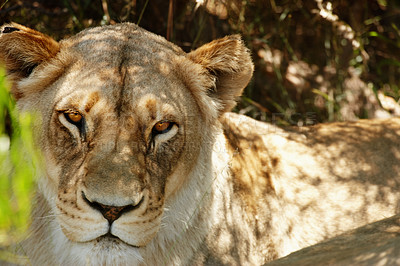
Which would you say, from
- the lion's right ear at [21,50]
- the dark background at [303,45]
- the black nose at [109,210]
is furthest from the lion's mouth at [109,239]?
the dark background at [303,45]

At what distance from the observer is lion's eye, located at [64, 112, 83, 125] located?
10.5 feet

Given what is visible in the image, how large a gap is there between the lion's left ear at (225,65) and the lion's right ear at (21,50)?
91 cm

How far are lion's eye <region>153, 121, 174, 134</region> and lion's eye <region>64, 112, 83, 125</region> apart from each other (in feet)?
1.38

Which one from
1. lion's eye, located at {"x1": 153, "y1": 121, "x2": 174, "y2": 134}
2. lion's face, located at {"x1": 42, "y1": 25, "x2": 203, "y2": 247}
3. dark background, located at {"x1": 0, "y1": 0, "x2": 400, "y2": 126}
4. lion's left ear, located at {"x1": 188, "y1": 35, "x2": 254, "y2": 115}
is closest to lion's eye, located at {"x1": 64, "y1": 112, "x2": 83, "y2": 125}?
lion's face, located at {"x1": 42, "y1": 25, "x2": 203, "y2": 247}

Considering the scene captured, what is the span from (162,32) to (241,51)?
7.49ft

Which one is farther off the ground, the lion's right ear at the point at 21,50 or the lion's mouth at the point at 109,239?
the lion's right ear at the point at 21,50

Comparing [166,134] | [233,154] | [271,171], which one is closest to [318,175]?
[271,171]

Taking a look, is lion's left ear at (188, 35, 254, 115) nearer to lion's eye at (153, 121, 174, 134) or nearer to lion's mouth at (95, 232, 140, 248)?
lion's eye at (153, 121, 174, 134)

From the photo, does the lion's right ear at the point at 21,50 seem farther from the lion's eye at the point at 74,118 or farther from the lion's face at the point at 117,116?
the lion's eye at the point at 74,118

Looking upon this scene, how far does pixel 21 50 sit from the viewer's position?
335 cm

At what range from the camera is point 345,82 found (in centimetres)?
664

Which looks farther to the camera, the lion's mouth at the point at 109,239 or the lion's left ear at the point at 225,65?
the lion's left ear at the point at 225,65

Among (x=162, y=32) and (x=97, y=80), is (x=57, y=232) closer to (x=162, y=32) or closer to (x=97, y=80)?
(x=97, y=80)

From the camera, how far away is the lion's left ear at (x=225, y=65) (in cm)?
364
